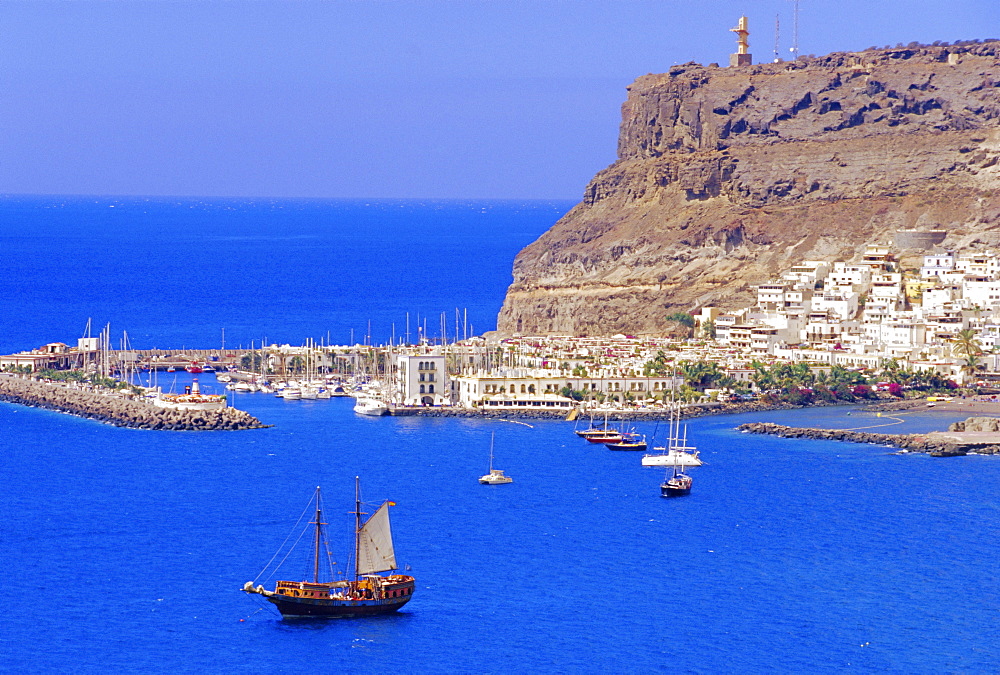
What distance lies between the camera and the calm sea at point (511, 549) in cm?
4919

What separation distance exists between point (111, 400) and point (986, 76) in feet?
197

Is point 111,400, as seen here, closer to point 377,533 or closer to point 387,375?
point 387,375

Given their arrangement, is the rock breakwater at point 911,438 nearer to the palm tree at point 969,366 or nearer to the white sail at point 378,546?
the palm tree at point 969,366

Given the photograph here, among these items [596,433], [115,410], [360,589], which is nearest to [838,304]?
[596,433]

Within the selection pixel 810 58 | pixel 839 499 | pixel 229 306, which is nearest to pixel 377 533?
pixel 839 499

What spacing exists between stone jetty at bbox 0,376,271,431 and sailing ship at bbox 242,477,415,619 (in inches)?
1268

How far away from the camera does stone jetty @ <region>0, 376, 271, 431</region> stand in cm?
8338

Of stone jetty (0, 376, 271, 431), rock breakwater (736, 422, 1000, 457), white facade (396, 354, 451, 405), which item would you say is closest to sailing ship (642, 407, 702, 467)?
rock breakwater (736, 422, 1000, 457)

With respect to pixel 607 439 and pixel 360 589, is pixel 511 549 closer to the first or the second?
pixel 360 589

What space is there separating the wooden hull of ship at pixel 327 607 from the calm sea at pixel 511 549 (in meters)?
0.30

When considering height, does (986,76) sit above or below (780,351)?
above

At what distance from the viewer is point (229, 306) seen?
15300cm

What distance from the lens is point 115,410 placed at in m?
86.8

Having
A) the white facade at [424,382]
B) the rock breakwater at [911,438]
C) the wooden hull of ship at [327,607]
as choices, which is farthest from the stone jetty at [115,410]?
the wooden hull of ship at [327,607]
